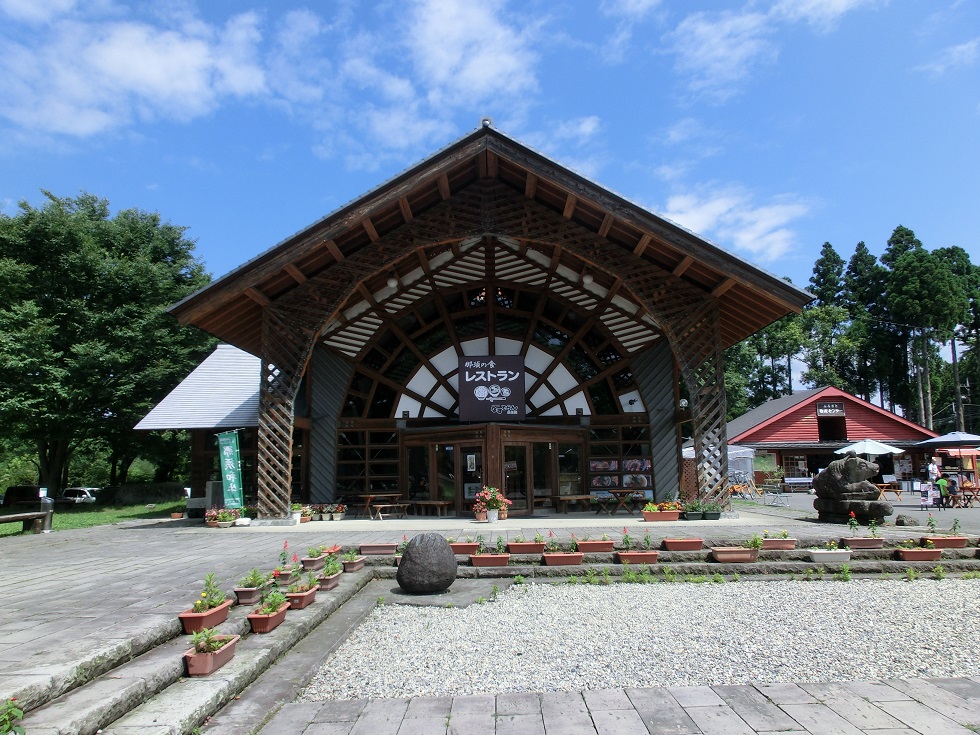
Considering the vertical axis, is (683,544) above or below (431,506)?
above

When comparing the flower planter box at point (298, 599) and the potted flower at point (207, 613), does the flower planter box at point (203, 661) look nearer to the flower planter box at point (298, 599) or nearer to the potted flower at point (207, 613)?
the potted flower at point (207, 613)

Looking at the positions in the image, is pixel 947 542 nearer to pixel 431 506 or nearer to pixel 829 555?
pixel 829 555

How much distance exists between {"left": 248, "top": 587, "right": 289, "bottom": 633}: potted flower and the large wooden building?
842cm

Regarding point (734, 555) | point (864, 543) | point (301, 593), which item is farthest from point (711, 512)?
point (301, 593)

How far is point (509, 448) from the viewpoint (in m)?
14.6

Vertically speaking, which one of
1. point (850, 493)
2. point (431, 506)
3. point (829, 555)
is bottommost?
point (431, 506)

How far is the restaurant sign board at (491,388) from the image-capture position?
15172mm

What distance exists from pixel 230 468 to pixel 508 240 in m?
7.76

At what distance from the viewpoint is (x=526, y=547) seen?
307 inches

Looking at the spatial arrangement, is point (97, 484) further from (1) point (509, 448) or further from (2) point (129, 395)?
(1) point (509, 448)

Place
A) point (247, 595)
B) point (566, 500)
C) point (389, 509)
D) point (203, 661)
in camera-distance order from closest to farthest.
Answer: point (203, 661), point (247, 595), point (566, 500), point (389, 509)

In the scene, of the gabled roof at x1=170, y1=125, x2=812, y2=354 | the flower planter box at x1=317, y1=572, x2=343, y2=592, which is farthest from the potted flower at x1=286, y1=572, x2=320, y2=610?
the gabled roof at x1=170, y1=125, x2=812, y2=354

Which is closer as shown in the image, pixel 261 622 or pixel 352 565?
pixel 261 622

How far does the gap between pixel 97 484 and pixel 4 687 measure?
46.3 metres
